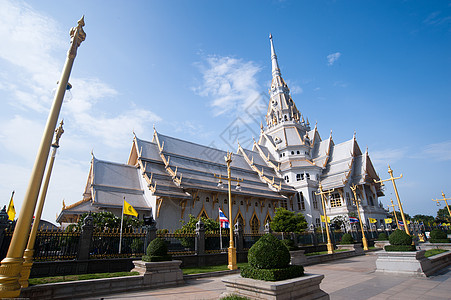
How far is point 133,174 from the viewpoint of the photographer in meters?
27.2

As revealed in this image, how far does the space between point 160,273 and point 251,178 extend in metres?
27.0

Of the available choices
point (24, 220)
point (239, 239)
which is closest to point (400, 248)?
point (239, 239)

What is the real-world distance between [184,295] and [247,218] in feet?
76.5

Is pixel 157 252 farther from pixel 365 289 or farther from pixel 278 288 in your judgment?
pixel 365 289

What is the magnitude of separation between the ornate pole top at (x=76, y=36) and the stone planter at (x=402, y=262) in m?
13.2

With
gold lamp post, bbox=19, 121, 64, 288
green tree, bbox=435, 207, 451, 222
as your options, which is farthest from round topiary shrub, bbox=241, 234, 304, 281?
green tree, bbox=435, 207, 451, 222

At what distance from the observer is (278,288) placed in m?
4.63

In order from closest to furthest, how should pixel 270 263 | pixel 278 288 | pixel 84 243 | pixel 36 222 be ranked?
pixel 278 288, pixel 270 263, pixel 36 222, pixel 84 243

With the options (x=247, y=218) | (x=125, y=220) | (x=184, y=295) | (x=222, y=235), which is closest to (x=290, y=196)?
(x=247, y=218)

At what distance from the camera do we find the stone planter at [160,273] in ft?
29.2

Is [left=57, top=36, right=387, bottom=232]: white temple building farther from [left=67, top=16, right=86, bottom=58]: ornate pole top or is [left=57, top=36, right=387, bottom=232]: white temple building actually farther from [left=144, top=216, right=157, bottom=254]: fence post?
[left=67, top=16, right=86, bottom=58]: ornate pole top

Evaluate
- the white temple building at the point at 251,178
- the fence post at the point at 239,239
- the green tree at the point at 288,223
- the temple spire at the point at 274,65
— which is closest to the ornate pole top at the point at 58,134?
the fence post at the point at 239,239

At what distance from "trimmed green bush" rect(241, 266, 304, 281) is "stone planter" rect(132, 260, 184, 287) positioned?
472 cm

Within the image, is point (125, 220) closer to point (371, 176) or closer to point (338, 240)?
point (338, 240)
